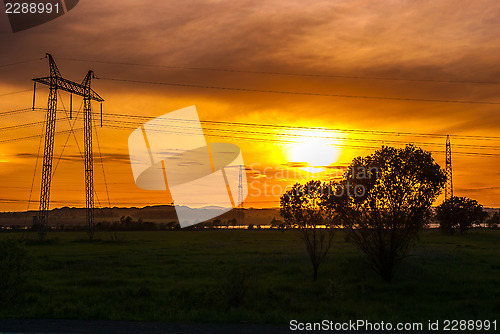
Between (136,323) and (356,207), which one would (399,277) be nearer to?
(356,207)

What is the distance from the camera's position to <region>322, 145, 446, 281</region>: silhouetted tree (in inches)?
1294

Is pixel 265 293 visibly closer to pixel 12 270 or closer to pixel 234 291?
pixel 234 291

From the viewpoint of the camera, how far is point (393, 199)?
110 feet

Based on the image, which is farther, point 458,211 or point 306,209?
point 458,211

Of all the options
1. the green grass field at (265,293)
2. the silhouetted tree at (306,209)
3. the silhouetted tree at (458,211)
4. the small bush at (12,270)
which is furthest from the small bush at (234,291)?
the silhouetted tree at (458,211)

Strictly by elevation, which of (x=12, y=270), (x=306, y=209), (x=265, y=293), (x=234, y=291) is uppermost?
(x=306, y=209)

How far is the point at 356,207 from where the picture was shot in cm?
3538

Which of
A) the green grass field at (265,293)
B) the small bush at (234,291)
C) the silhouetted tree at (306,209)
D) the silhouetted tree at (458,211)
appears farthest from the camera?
the silhouetted tree at (458,211)

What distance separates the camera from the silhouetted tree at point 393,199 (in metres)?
32.9

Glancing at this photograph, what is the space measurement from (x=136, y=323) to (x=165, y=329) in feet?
6.06

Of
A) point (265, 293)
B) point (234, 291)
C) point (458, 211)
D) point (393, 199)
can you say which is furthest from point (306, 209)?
point (458, 211)

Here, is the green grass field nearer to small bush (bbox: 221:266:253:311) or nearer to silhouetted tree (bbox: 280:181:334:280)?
small bush (bbox: 221:266:253:311)

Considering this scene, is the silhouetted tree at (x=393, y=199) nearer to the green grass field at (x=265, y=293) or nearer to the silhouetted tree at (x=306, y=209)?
the green grass field at (x=265, y=293)

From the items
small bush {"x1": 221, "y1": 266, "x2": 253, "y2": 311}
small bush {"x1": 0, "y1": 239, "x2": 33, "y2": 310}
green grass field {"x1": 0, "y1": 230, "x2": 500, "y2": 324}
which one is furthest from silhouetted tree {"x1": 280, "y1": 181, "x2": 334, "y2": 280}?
small bush {"x1": 0, "y1": 239, "x2": 33, "y2": 310}
